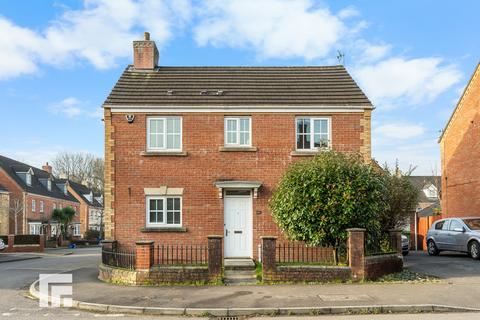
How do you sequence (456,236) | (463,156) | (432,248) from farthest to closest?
(463,156), (432,248), (456,236)

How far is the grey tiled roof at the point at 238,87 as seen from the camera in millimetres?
17386

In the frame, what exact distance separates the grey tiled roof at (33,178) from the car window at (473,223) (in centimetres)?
4417

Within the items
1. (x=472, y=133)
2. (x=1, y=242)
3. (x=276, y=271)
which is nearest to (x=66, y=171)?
(x=1, y=242)

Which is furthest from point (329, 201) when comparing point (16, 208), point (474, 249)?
point (16, 208)

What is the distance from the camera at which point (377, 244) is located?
49.6 ft

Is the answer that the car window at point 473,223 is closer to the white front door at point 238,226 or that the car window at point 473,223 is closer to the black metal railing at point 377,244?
the black metal railing at point 377,244

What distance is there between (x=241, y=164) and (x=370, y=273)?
585cm

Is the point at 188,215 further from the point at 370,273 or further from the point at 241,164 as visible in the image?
the point at 370,273

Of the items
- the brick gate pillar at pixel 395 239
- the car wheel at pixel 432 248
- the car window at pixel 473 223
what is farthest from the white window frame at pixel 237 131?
the car wheel at pixel 432 248

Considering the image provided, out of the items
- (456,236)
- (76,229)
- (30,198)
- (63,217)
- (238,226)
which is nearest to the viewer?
(238,226)

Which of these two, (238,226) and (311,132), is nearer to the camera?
(238,226)

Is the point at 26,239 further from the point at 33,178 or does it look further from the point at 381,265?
the point at 381,265

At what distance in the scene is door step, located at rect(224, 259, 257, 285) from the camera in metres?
13.4

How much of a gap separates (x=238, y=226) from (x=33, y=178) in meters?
46.8
